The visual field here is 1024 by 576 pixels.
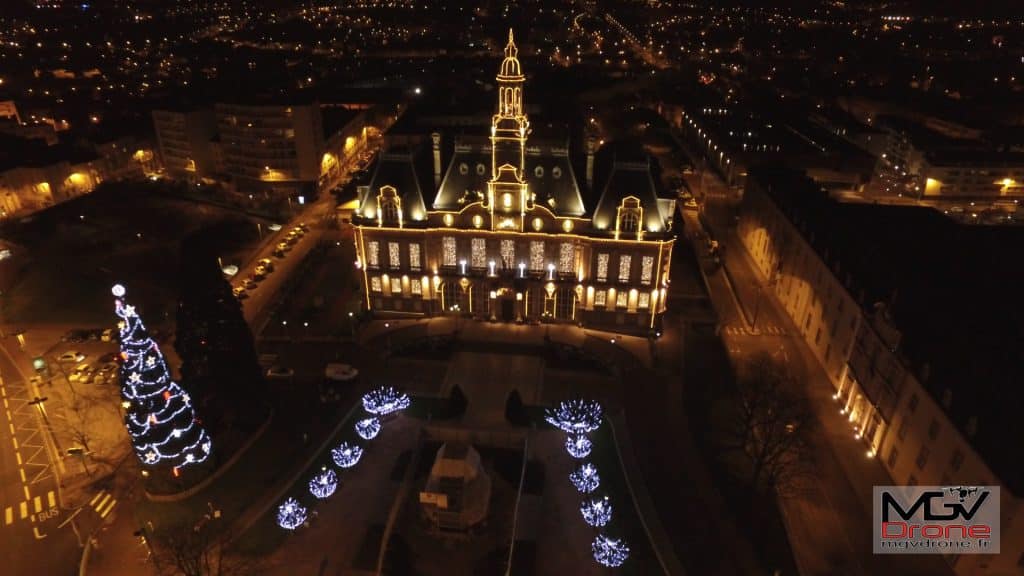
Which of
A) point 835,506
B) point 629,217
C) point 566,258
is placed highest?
point 629,217

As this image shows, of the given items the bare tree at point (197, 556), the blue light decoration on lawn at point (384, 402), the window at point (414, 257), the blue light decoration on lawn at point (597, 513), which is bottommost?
the bare tree at point (197, 556)

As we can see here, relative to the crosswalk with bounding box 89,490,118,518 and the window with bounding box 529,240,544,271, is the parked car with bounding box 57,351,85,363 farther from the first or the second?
the window with bounding box 529,240,544,271

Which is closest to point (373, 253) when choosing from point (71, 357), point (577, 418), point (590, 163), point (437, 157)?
point (437, 157)

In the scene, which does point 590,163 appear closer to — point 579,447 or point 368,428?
point 579,447

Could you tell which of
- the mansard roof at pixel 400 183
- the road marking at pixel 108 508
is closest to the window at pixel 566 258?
the mansard roof at pixel 400 183

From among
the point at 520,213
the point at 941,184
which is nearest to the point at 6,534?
the point at 520,213

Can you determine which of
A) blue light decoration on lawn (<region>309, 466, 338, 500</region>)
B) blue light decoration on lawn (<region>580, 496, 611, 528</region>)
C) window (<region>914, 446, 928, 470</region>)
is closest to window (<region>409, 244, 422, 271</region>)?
blue light decoration on lawn (<region>309, 466, 338, 500</region>)

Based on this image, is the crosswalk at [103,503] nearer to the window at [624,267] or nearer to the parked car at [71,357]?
the parked car at [71,357]
